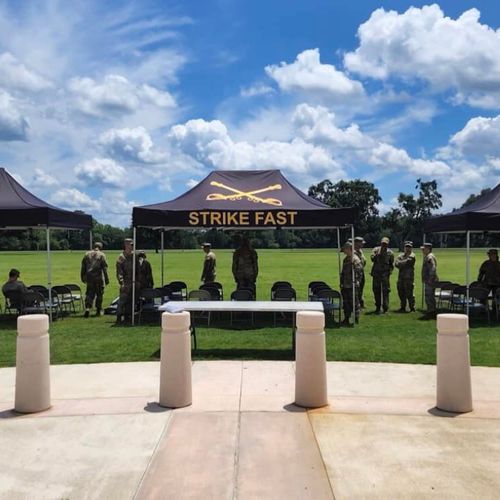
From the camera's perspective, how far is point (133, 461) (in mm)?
4637

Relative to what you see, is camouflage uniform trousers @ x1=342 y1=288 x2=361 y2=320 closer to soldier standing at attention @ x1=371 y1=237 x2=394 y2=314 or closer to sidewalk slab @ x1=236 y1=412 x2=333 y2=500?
soldier standing at attention @ x1=371 y1=237 x2=394 y2=314

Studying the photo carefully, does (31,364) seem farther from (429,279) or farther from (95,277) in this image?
(429,279)

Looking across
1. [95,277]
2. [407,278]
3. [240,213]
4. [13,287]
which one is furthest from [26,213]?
[407,278]

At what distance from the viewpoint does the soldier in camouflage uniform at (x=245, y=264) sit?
1408cm

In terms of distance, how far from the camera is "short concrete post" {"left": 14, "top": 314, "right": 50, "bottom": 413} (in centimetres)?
586

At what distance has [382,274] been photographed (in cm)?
1417

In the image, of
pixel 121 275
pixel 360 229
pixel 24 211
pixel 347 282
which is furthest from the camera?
pixel 360 229

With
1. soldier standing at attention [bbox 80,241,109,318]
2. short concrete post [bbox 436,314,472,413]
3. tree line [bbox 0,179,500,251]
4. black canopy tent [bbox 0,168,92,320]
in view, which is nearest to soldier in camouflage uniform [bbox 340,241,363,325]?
soldier standing at attention [bbox 80,241,109,318]

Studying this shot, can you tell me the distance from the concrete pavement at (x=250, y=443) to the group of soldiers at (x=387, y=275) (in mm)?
4886

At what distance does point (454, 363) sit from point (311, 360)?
1453mm

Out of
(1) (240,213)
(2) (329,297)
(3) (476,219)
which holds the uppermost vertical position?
(1) (240,213)

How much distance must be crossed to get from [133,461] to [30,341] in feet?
6.41

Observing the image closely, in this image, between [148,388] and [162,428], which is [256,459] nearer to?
[162,428]

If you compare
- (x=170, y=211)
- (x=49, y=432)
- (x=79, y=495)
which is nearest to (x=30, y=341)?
(x=49, y=432)
